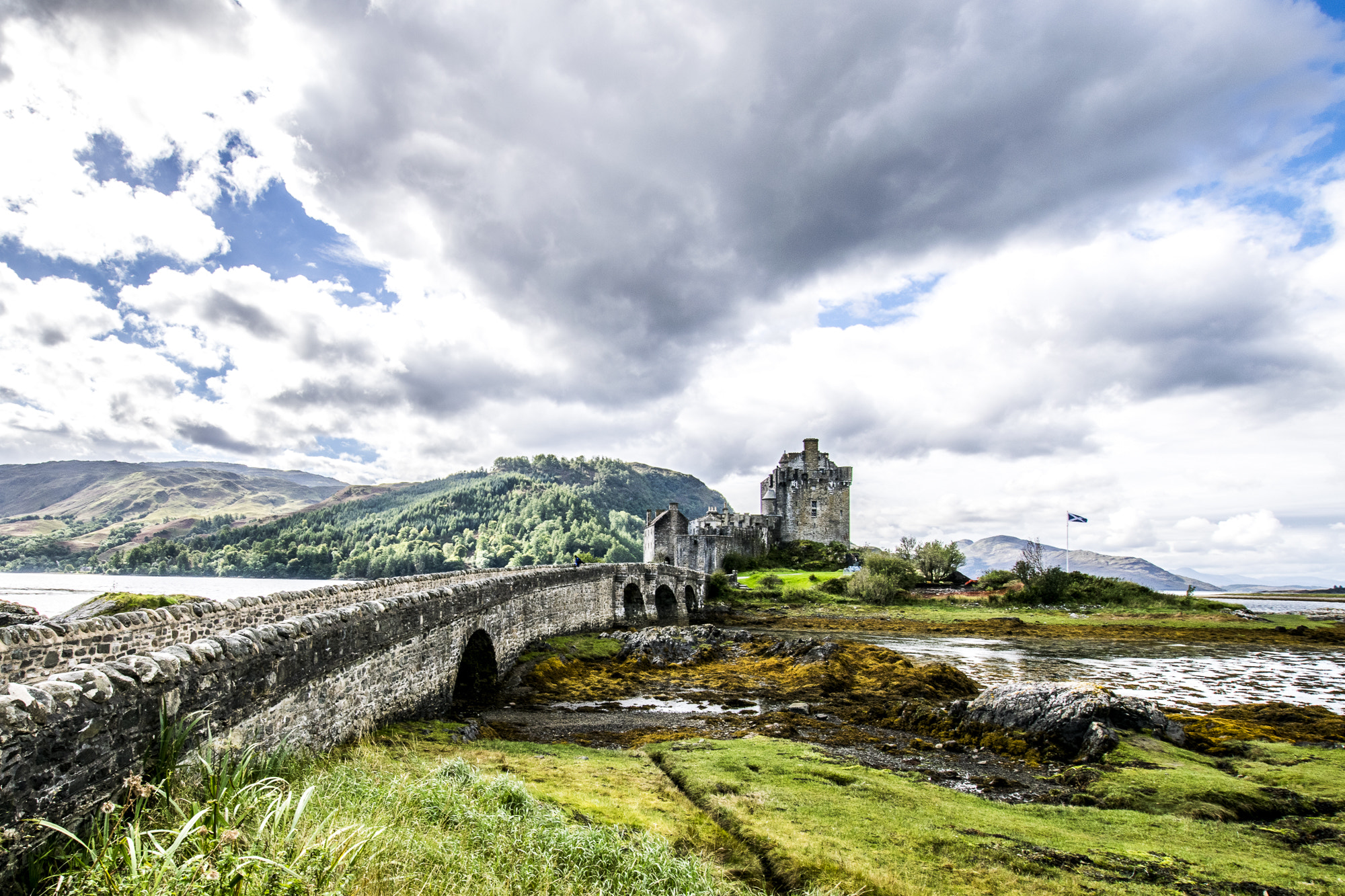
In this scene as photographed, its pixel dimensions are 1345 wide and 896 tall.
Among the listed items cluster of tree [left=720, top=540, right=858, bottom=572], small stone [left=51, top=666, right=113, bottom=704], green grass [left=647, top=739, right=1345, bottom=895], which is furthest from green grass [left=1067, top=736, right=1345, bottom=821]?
cluster of tree [left=720, top=540, right=858, bottom=572]

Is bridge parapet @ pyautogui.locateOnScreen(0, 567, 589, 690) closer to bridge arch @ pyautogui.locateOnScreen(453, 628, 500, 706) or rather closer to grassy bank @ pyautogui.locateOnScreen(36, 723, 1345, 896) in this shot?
grassy bank @ pyautogui.locateOnScreen(36, 723, 1345, 896)

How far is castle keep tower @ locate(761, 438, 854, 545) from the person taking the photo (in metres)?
70.6

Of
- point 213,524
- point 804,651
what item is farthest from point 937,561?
point 213,524

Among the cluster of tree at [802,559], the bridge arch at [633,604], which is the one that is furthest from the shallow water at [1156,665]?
the cluster of tree at [802,559]

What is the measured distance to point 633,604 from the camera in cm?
3619

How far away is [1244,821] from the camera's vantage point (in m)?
8.64

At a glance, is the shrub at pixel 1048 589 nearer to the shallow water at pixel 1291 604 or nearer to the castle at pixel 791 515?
the castle at pixel 791 515

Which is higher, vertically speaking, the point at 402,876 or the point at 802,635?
the point at 402,876

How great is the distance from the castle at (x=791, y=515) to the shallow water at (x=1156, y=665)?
28.4 m

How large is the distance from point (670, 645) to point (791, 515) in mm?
48391

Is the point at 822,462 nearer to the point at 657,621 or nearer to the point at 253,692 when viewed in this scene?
the point at 657,621

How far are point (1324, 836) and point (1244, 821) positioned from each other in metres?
0.93

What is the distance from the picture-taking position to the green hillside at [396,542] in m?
105

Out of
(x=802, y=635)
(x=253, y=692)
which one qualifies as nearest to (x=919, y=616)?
(x=802, y=635)
